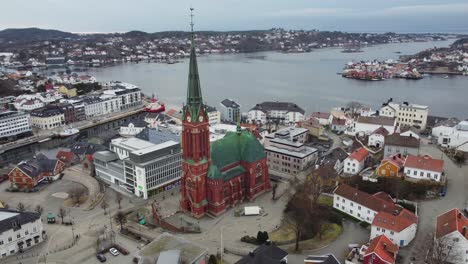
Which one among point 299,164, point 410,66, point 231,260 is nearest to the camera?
point 231,260

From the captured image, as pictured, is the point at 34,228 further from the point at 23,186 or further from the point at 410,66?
the point at 410,66

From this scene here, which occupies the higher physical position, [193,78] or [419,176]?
[193,78]

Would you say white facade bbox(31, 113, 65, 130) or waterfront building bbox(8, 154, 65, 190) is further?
white facade bbox(31, 113, 65, 130)

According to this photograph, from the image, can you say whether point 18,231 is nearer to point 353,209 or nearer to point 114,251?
point 114,251

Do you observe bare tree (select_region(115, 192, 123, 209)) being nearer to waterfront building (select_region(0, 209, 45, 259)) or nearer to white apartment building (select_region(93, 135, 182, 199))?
white apartment building (select_region(93, 135, 182, 199))

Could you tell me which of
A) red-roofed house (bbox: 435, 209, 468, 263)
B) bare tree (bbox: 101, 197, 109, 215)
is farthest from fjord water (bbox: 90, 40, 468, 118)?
red-roofed house (bbox: 435, 209, 468, 263)

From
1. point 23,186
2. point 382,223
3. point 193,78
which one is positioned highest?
point 193,78

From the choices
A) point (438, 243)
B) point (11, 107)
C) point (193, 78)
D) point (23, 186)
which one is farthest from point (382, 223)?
point (11, 107)
